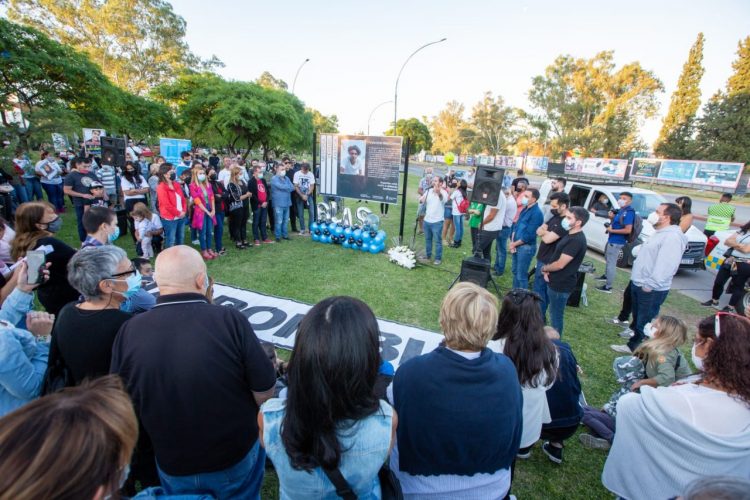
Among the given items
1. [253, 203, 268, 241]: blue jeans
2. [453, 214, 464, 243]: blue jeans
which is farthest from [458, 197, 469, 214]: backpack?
[253, 203, 268, 241]: blue jeans

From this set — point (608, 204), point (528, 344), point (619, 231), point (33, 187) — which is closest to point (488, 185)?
point (619, 231)

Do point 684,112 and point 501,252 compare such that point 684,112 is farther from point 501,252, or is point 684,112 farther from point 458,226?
point 501,252

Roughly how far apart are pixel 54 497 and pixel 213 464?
1.27 meters

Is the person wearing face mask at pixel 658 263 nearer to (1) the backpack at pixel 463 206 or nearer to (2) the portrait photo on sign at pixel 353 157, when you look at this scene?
(1) the backpack at pixel 463 206

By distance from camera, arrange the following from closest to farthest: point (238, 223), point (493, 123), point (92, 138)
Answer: point (238, 223) < point (92, 138) < point (493, 123)

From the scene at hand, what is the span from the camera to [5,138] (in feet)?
28.6

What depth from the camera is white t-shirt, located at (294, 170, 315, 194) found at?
966cm

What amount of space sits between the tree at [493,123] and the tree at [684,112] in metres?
27.9

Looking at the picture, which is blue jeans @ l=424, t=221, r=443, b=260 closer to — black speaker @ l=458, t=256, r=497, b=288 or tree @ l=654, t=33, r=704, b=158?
black speaker @ l=458, t=256, r=497, b=288

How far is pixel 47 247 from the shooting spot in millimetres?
2916

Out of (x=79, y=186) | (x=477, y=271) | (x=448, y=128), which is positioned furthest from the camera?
(x=448, y=128)

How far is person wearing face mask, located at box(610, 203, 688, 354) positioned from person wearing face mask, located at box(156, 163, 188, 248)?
7.71 meters

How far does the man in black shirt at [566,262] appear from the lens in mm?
4266

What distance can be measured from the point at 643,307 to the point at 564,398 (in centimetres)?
272
